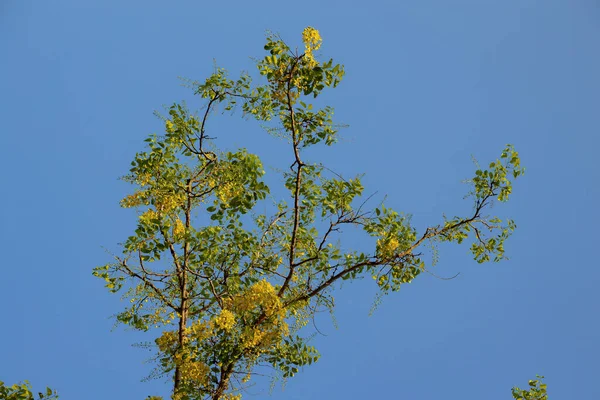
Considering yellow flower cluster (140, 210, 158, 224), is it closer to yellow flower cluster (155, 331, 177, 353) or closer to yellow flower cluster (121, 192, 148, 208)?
yellow flower cluster (121, 192, 148, 208)

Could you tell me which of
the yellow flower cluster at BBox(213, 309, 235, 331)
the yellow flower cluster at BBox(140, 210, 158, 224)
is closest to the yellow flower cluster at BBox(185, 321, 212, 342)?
the yellow flower cluster at BBox(213, 309, 235, 331)

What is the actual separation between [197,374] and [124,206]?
1.60 metres

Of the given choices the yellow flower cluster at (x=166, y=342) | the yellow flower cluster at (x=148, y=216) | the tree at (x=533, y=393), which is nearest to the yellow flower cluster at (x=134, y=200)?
the yellow flower cluster at (x=148, y=216)

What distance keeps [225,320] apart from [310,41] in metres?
2.33

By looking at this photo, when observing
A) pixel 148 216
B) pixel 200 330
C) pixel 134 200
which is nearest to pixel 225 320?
pixel 200 330

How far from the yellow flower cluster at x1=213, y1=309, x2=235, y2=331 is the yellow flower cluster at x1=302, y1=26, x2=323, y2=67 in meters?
2.10

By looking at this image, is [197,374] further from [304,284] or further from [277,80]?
[277,80]

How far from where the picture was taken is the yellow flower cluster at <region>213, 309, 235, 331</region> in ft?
18.6

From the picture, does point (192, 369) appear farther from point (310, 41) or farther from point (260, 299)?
point (310, 41)

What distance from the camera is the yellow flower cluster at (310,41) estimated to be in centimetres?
568

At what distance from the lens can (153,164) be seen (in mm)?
6285

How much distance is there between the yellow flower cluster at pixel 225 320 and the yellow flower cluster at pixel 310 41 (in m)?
2.10

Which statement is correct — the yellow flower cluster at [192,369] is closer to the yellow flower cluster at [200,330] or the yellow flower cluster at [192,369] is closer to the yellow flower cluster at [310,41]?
the yellow flower cluster at [200,330]

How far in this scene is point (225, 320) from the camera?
5684mm
